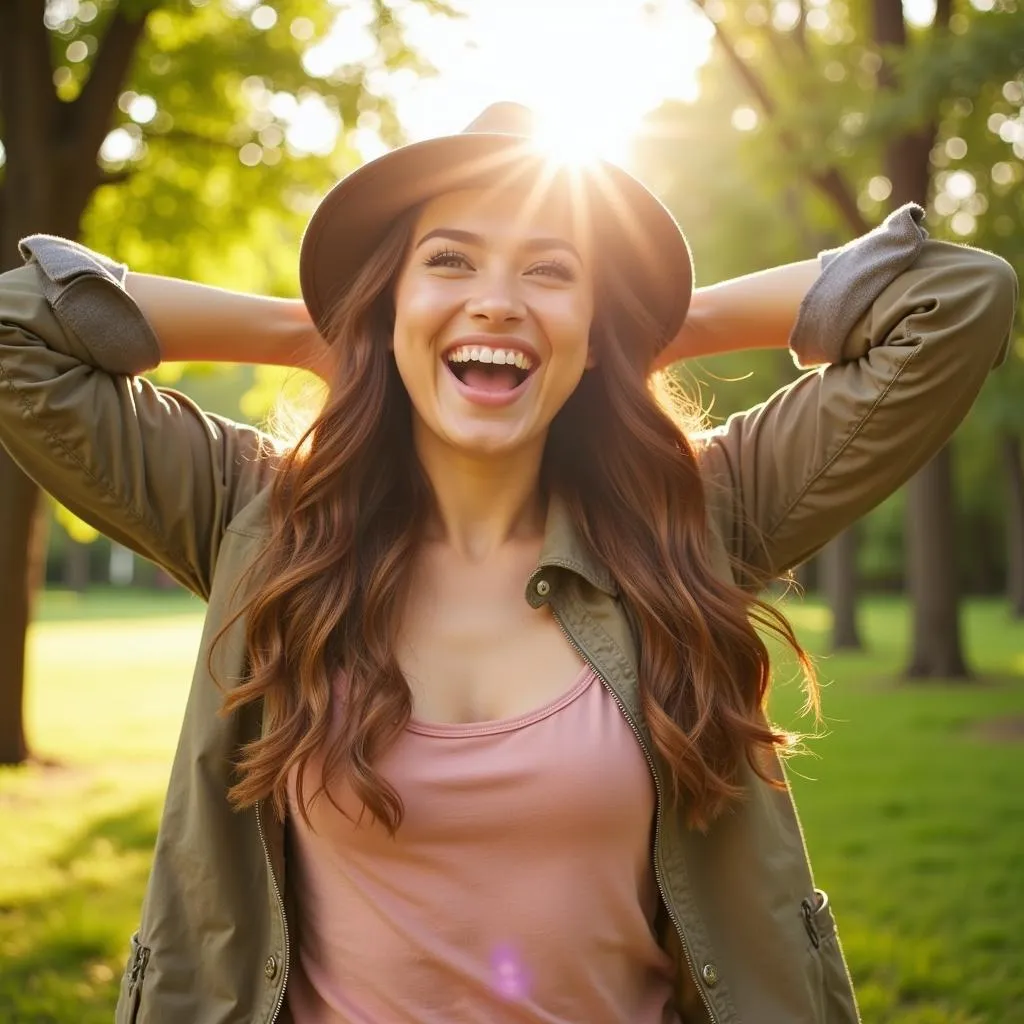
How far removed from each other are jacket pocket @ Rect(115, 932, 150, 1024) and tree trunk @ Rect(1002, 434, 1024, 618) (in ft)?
85.4

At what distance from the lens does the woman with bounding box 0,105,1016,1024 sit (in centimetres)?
229

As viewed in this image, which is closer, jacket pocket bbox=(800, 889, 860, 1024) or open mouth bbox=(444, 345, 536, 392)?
jacket pocket bbox=(800, 889, 860, 1024)

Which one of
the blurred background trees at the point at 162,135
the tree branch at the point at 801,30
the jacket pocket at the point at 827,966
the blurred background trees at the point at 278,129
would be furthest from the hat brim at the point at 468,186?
the tree branch at the point at 801,30

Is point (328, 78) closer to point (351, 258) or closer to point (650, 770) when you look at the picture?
point (351, 258)

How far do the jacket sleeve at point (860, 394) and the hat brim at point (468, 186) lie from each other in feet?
1.12

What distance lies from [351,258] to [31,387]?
0.78 m

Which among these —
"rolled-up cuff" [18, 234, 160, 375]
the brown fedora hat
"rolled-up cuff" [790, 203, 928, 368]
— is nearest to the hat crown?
the brown fedora hat

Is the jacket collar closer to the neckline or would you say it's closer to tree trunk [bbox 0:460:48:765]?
the neckline

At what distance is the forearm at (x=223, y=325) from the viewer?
2.71m

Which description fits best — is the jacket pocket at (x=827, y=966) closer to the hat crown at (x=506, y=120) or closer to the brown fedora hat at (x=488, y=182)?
the brown fedora hat at (x=488, y=182)

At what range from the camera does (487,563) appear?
8.89ft

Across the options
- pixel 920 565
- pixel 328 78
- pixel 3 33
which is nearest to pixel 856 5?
pixel 920 565

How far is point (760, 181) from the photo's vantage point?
12633 mm

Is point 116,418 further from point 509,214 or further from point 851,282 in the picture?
point 851,282
